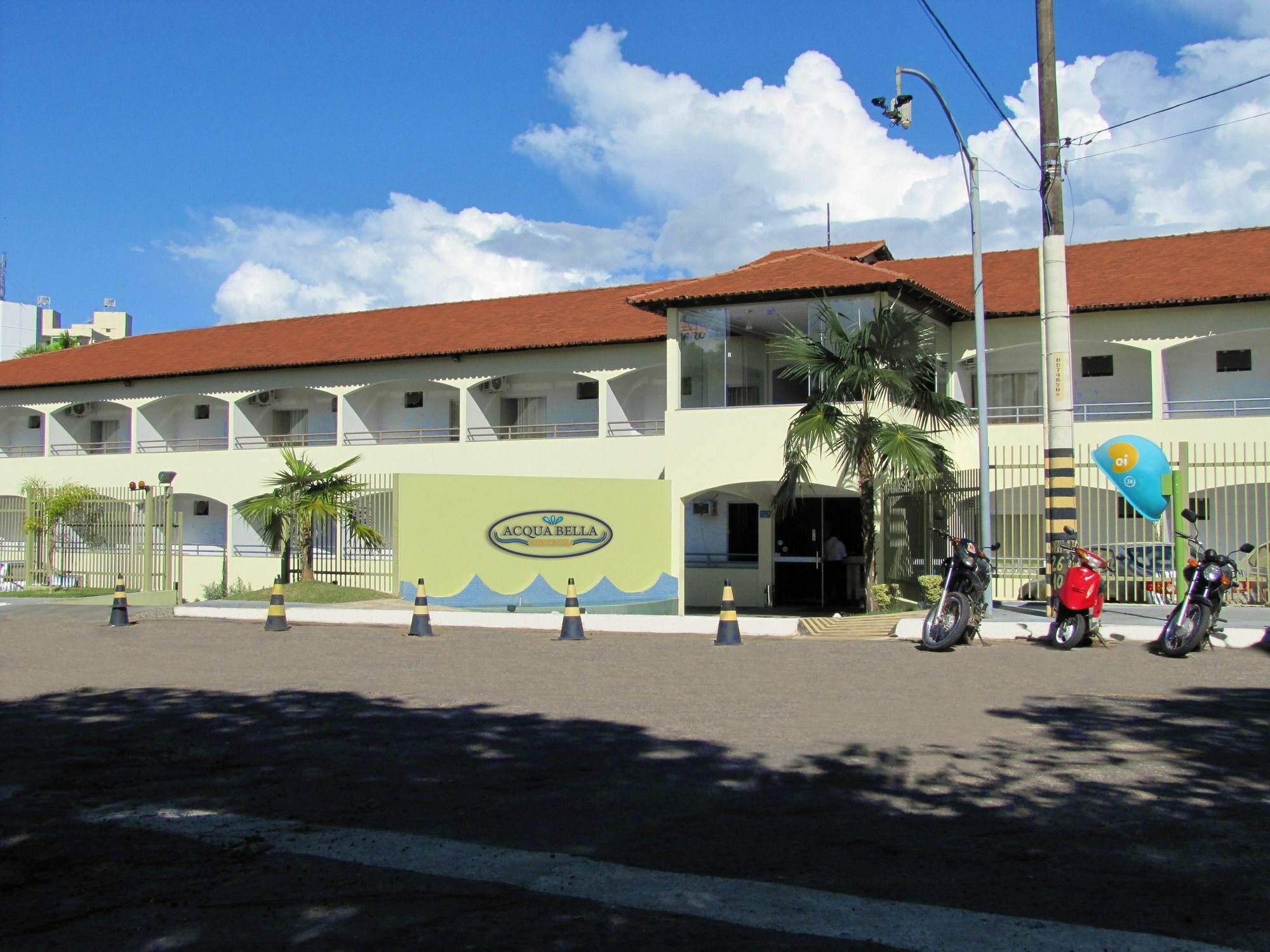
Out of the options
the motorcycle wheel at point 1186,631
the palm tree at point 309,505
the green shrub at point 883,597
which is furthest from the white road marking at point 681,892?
the palm tree at point 309,505

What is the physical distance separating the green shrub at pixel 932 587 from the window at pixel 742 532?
8.55m

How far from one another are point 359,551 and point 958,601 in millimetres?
13313

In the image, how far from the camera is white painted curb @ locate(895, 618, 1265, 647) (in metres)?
13.5

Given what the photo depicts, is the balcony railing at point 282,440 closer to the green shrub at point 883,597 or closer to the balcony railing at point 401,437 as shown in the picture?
the balcony railing at point 401,437

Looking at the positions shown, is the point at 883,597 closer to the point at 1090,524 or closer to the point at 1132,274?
the point at 1090,524

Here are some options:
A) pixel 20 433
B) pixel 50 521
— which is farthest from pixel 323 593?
pixel 20 433

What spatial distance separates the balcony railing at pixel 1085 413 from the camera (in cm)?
2447

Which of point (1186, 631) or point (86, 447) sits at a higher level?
point (86, 447)

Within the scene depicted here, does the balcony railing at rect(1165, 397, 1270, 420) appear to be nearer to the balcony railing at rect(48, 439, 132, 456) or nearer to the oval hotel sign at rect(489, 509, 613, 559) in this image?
the oval hotel sign at rect(489, 509, 613, 559)

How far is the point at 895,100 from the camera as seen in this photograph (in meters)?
17.4

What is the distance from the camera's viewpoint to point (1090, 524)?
19.7 meters

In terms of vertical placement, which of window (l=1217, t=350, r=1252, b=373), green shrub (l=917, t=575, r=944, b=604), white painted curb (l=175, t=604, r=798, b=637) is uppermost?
window (l=1217, t=350, r=1252, b=373)

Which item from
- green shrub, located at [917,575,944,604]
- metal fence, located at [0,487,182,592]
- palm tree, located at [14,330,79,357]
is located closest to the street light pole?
green shrub, located at [917,575,944,604]

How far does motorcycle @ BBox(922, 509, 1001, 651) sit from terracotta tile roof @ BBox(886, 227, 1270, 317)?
11.0 meters
